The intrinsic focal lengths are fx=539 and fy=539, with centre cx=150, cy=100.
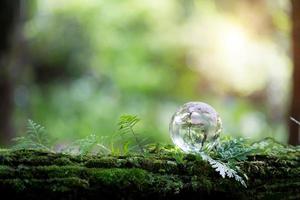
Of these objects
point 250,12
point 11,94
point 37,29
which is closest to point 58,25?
point 37,29

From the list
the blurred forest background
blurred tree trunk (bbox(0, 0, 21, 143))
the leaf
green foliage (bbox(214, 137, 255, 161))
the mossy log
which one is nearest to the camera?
the mossy log

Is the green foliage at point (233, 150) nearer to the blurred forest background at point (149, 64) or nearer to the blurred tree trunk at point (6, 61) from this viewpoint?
the blurred tree trunk at point (6, 61)

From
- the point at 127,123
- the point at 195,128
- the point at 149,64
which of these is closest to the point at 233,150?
the point at 195,128

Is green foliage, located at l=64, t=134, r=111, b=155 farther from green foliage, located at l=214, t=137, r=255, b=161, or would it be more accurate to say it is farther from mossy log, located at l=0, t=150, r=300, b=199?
green foliage, located at l=214, t=137, r=255, b=161

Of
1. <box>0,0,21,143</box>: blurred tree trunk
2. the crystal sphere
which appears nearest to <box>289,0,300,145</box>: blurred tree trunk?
the crystal sphere

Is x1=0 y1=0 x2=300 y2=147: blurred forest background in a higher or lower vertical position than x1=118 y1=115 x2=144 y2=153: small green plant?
higher

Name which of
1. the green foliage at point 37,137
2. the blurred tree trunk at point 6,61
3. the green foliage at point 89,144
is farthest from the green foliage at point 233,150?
the blurred tree trunk at point 6,61
